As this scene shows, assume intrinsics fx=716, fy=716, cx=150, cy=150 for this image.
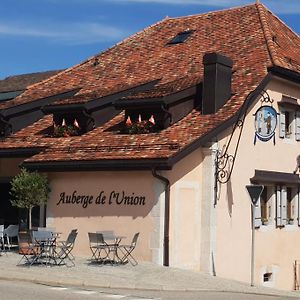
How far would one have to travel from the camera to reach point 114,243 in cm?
1873

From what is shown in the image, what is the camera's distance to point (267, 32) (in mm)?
24016

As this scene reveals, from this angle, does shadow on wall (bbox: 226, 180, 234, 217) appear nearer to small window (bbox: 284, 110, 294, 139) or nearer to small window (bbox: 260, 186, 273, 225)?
small window (bbox: 260, 186, 273, 225)

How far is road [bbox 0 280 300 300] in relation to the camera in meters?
13.0

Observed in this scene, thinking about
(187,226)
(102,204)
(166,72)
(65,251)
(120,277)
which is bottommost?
(120,277)

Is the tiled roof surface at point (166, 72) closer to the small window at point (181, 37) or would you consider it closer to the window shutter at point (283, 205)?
the small window at point (181, 37)

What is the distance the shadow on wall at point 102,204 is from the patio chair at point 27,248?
1.57 m

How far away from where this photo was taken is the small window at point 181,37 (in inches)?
1043

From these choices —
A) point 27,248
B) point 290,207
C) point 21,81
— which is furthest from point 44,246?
point 21,81

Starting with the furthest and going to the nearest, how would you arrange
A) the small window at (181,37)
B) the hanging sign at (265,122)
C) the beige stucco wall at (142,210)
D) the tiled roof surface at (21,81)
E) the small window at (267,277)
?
1. the tiled roof surface at (21,81)
2. the small window at (181,37)
3. the small window at (267,277)
4. the hanging sign at (265,122)
5. the beige stucco wall at (142,210)

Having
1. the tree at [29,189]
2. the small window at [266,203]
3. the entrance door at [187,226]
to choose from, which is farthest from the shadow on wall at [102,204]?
the small window at [266,203]

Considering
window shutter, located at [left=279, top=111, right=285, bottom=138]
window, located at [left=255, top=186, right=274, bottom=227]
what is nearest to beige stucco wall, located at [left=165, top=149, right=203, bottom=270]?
window, located at [left=255, top=186, right=274, bottom=227]

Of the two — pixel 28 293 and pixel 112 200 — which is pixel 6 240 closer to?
pixel 112 200

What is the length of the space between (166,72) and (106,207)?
6559 millimetres

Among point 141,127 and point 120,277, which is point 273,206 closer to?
point 141,127
